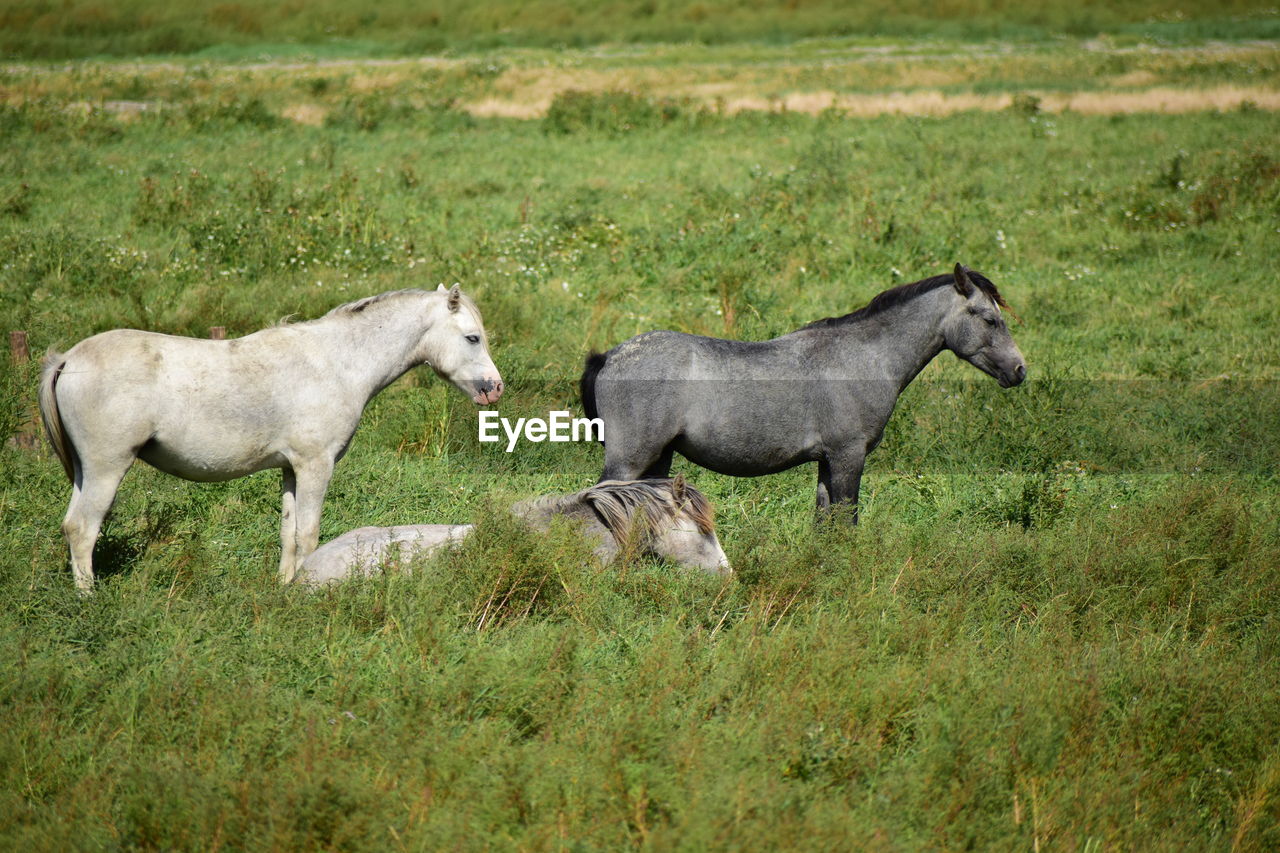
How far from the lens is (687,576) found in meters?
5.85

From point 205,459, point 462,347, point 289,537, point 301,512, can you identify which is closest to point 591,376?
point 462,347

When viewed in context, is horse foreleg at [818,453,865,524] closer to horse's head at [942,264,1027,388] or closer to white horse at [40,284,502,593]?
horse's head at [942,264,1027,388]

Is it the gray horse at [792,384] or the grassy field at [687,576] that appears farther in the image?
the gray horse at [792,384]

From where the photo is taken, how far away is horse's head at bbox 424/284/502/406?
6207 millimetres

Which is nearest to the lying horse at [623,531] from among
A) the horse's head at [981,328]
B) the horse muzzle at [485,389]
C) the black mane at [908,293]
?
the horse muzzle at [485,389]

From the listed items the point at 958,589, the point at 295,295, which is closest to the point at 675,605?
the point at 958,589

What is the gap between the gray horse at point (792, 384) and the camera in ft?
21.1

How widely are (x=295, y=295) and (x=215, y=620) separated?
596cm

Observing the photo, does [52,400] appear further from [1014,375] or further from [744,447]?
[1014,375]

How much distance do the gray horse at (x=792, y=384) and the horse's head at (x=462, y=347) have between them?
730 mm

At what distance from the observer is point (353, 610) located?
5.30m

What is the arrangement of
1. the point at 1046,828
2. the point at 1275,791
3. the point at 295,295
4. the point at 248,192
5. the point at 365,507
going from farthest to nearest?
the point at 248,192, the point at 295,295, the point at 365,507, the point at 1275,791, the point at 1046,828

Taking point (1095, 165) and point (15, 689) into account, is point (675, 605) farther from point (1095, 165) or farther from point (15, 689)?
point (1095, 165)

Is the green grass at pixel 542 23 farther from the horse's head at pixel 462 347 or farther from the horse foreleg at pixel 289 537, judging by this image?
the horse foreleg at pixel 289 537
